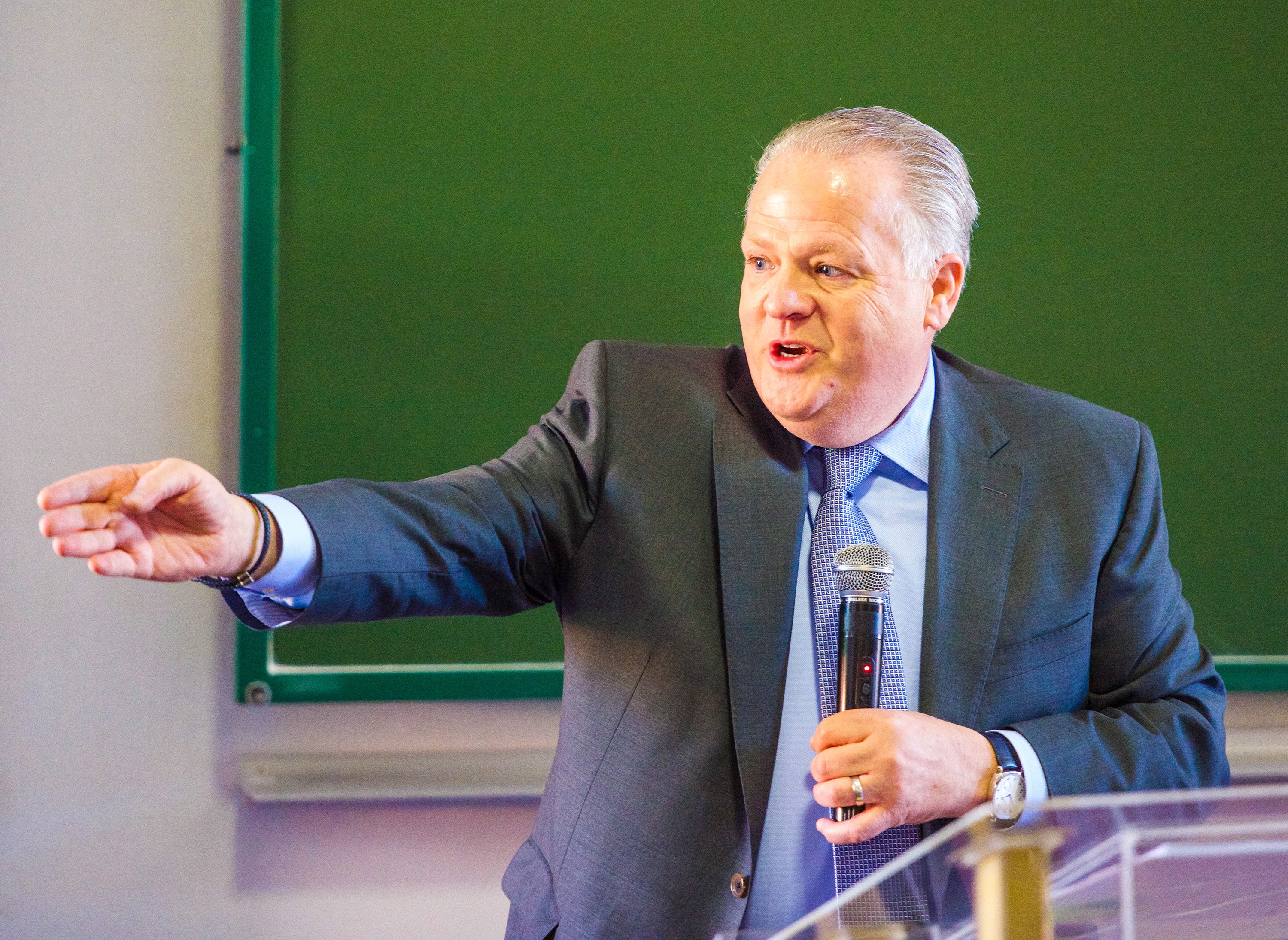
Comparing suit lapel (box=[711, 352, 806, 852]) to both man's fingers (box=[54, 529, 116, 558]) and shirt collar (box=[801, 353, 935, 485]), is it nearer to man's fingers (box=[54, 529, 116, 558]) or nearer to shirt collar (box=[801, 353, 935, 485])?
shirt collar (box=[801, 353, 935, 485])

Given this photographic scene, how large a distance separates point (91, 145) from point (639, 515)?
133 centimetres

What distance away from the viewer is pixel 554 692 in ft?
7.09

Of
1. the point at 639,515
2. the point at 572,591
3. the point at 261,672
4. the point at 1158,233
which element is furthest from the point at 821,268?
the point at 261,672

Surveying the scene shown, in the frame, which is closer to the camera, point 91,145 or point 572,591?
point 572,591

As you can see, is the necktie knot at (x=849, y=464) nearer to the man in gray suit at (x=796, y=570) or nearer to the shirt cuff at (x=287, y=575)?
the man in gray suit at (x=796, y=570)

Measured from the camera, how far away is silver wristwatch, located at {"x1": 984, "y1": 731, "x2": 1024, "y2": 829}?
4.45ft

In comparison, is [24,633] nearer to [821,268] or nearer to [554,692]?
[554,692]

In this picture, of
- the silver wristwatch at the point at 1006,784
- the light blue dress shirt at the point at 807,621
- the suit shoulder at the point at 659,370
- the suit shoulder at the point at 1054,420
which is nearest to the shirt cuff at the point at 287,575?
the light blue dress shirt at the point at 807,621

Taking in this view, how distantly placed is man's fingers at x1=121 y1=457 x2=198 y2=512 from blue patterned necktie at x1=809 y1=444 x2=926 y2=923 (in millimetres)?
774

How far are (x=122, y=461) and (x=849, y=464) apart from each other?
1.36 m

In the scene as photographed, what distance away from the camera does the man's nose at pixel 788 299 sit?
59.9 inches

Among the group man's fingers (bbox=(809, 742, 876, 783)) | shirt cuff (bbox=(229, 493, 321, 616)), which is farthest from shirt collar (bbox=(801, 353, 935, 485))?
shirt cuff (bbox=(229, 493, 321, 616))

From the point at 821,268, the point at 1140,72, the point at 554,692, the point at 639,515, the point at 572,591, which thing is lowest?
the point at 554,692

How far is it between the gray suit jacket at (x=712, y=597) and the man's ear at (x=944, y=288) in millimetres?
135
